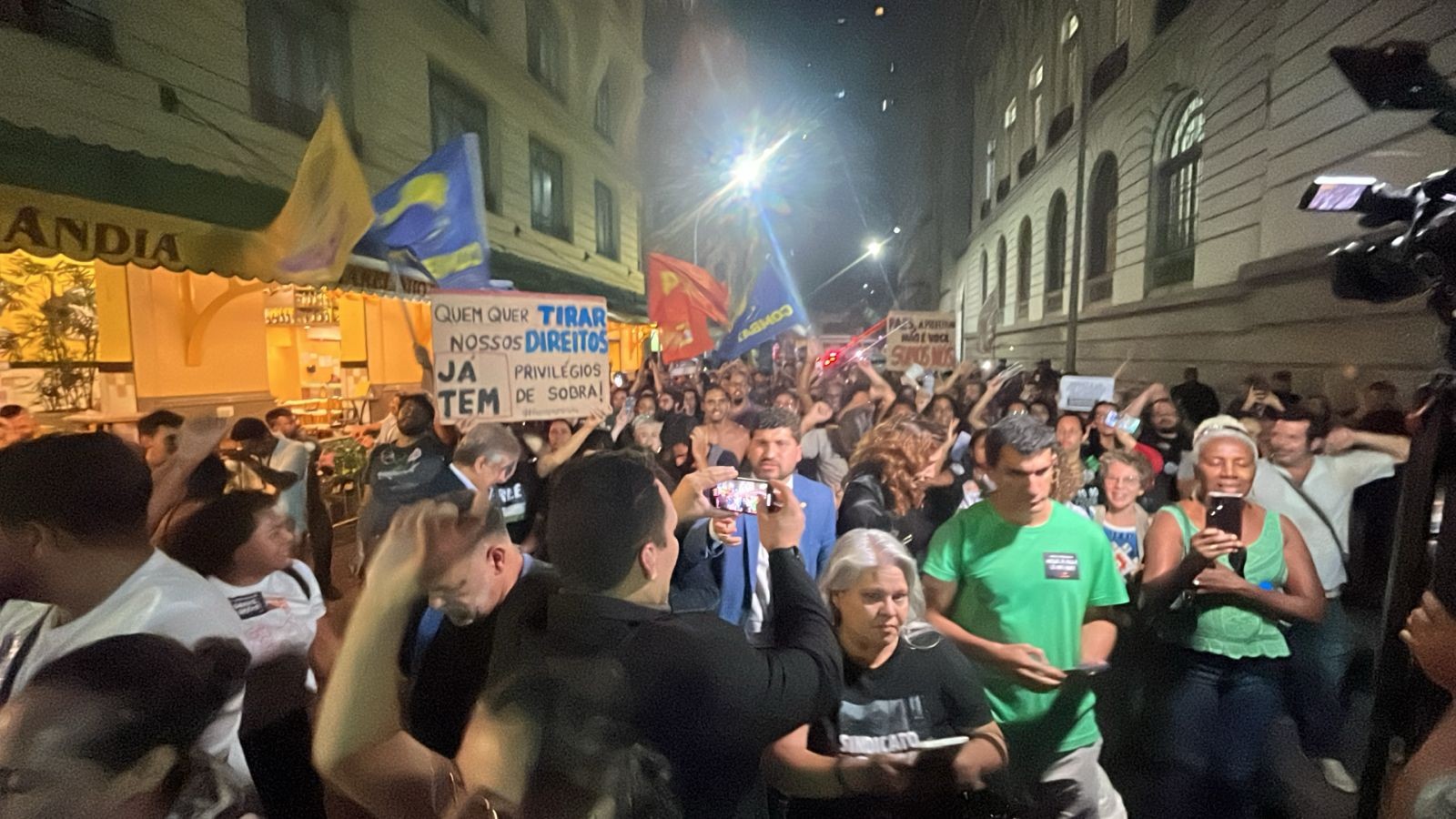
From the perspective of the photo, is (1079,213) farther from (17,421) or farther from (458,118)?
(17,421)

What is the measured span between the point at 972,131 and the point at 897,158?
0.79 feet

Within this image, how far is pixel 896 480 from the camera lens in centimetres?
247

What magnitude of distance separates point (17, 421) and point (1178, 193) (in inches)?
113

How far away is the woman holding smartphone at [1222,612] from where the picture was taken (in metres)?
1.74

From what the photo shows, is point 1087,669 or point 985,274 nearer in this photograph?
point 1087,669

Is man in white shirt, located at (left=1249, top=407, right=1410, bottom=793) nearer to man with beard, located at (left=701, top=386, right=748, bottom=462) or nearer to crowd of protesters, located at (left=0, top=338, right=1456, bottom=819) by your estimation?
crowd of protesters, located at (left=0, top=338, right=1456, bottom=819)

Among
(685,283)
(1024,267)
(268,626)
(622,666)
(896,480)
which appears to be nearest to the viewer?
(622,666)

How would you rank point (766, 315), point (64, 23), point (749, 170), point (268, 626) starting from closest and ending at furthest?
point (64, 23) < point (268, 626) < point (749, 170) < point (766, 315)

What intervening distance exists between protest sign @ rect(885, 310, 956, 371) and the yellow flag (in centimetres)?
161

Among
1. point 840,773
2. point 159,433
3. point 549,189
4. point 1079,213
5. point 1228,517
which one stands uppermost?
point 549,189

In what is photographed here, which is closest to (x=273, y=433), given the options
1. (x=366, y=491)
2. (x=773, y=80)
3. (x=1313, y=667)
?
(x=366, y=491)

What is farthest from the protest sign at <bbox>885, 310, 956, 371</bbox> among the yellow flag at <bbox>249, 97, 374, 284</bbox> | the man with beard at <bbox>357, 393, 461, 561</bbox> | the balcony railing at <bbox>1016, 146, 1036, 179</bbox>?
the yellow flag at <bbox>249, 97, 374, 284</bbox>

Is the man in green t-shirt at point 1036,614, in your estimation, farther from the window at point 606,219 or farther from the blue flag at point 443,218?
the blue flag at point 443,218

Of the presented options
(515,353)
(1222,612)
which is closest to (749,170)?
(515,353)
